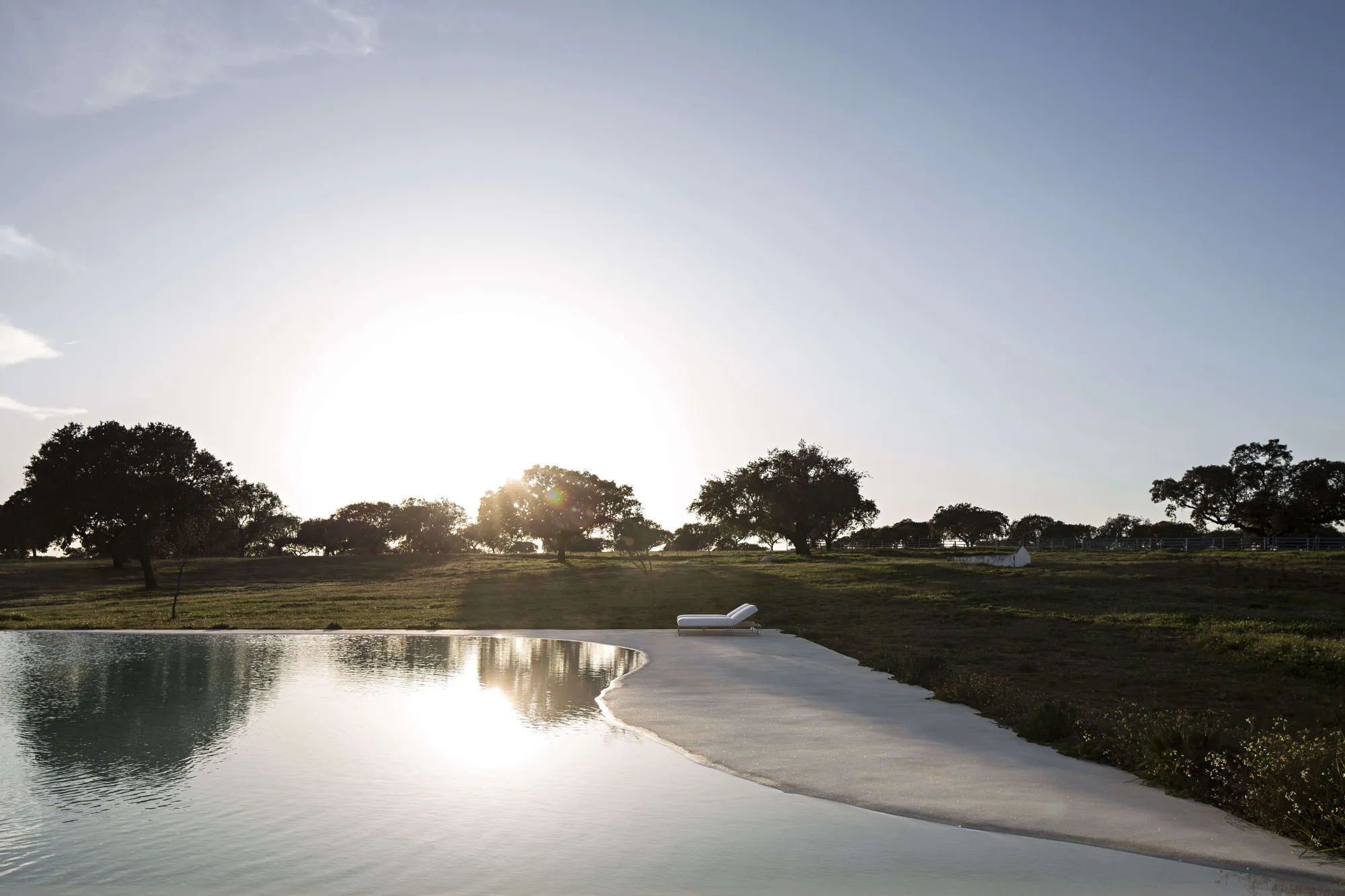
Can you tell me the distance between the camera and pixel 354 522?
10156cm

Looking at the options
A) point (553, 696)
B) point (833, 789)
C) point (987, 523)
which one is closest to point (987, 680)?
point (833, 789)

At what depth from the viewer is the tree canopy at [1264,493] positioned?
7969 centimetres

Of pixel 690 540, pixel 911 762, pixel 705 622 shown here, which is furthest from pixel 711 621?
pixel 690 540

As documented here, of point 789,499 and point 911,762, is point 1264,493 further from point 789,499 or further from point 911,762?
point 911,762

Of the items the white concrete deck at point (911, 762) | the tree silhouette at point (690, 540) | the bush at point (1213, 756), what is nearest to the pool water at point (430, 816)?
the white concrete deck at point (911, 762)

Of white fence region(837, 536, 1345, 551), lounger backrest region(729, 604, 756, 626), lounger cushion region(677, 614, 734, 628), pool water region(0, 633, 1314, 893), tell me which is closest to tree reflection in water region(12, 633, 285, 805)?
pool water region(0, 633, 1314, 893)

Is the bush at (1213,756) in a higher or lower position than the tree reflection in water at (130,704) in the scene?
lower

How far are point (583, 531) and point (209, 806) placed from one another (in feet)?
207

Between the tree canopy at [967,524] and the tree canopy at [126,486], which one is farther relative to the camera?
the tree canopy at [967,524]

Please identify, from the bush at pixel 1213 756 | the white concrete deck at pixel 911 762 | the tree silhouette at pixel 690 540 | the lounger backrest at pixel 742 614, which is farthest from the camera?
the tree silhouette at pixel 690 540

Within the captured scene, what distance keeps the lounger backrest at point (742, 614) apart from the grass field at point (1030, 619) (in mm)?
1316

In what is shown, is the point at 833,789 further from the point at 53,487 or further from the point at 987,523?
the point at 987,523

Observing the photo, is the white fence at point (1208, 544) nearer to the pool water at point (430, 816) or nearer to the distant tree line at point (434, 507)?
the distant tree line at point (434, 507)

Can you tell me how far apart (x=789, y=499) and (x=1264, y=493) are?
165 feet
